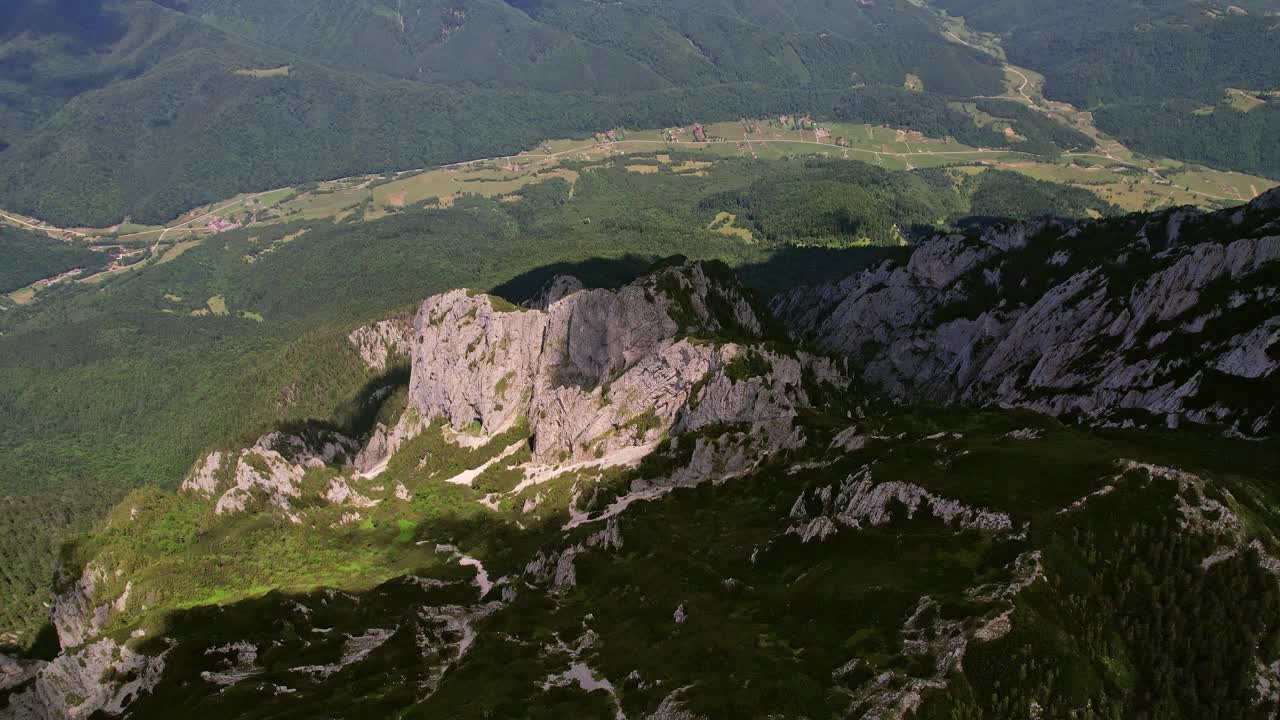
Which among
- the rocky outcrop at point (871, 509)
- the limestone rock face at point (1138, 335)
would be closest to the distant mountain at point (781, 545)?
the rocky outcrop at point (871, 509)

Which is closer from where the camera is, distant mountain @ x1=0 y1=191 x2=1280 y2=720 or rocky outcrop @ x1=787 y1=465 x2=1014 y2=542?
distant mountain @ x1=0 y1=191 x2=1280 y2=720

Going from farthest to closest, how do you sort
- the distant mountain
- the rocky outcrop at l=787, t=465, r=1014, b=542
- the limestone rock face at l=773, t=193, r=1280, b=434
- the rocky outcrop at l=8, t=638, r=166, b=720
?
the limestone rock face at l=773, t=193, r=1280, b=434, the rocky outcrop at l=8, t=638, r=166, b=720, the rocky outcrop at l=787, t=465, r=1014, b=542, the distant mountain

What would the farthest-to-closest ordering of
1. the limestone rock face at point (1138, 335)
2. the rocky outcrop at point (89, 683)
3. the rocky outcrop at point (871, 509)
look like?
the limestone rock face at point (1138, 335) → the rocky outcrop at point (89, 683) → the rocky outcrop at point (871, 509)

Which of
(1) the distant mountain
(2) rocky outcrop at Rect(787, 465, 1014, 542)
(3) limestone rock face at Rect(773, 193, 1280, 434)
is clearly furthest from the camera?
(3) limestone rock face at Rect(773, 193, 1280, 434)

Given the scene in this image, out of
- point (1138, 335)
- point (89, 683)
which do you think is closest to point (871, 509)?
point (1138, 335)

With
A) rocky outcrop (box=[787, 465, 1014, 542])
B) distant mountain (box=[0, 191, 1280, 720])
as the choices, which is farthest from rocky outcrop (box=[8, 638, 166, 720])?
rocky outcrop (box=[787, 465, 1014, 542])

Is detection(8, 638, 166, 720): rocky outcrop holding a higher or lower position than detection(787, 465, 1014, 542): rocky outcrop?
lower

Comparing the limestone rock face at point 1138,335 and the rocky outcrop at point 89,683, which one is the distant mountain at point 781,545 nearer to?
the rocky outcrop at point 89,683

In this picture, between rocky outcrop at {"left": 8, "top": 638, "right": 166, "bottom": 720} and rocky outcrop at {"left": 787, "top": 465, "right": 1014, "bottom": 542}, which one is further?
rocky outcrop at {"left": 8, "top": 638, "right": 166, "bottom": 720}

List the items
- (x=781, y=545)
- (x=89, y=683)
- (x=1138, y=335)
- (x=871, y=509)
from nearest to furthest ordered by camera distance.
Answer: (x=871, y=509) < (x=781, y=545) < (x=89, y=683) < (x=1138, y=335)

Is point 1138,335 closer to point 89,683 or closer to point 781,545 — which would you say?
point 781,545

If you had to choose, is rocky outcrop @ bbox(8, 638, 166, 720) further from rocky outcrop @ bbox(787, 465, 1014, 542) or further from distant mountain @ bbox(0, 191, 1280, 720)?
rocky outcrop @ bbox(787, 465, 1014, 542)

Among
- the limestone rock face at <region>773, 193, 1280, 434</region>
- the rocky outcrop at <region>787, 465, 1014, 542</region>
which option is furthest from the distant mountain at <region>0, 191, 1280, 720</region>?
the limestone rock face at <region>773, 193, 1280, 434</region>
